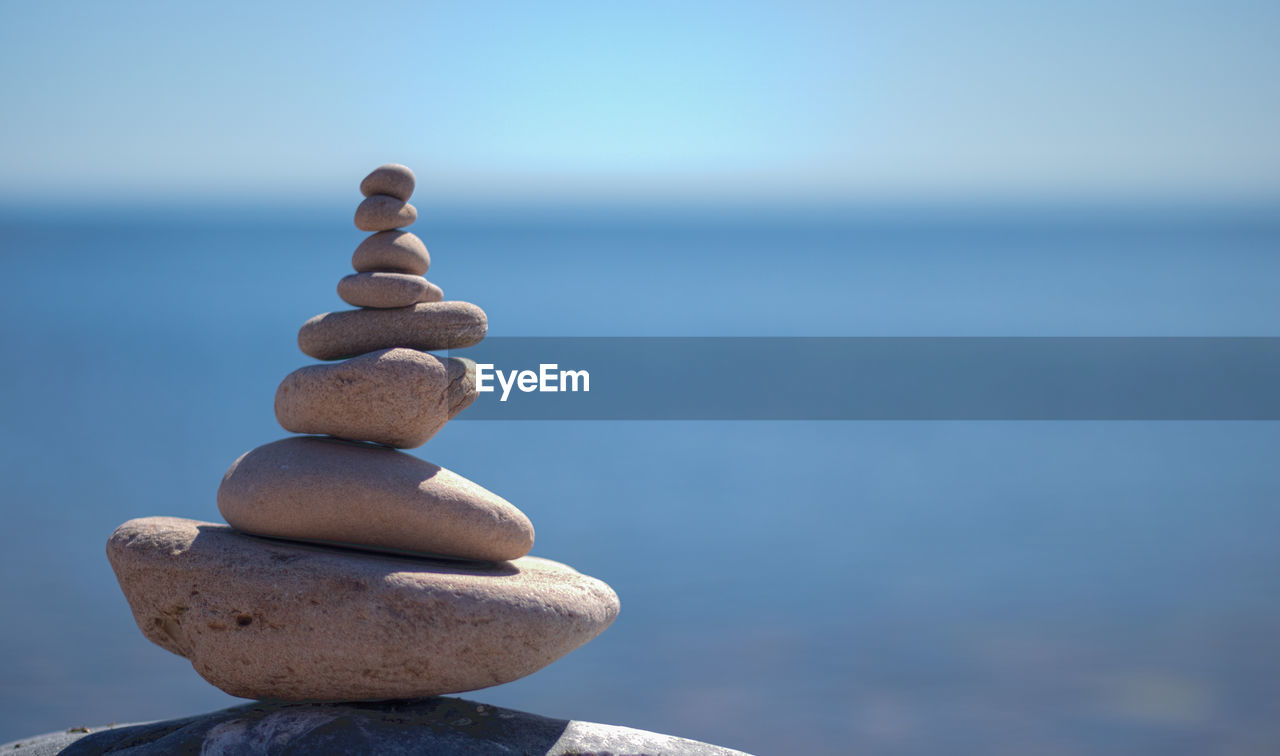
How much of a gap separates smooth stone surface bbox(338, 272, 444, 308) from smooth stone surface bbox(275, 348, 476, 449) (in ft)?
0.93

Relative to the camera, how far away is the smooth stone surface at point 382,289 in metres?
5.18

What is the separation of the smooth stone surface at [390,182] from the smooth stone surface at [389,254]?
0.72 ft

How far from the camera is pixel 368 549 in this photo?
16.9ft

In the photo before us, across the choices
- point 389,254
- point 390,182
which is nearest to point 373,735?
point 389,254

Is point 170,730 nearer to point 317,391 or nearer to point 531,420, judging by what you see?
point 317,391

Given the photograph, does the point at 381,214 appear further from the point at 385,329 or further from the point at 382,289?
the point at 385,329

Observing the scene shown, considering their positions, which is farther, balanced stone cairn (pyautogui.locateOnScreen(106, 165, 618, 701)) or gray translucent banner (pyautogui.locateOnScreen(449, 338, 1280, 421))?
gray translucent banner (pyautogui.locateOnScreen(449, 338, 1280, 421))

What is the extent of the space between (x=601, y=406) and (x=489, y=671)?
1364cm

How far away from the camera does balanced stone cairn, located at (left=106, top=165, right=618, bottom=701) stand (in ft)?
15.3

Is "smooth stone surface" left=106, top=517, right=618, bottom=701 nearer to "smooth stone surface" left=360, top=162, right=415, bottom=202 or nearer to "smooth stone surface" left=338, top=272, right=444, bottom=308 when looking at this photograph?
"smooth stone surface" left=338, top=272, right=444, bottom=308

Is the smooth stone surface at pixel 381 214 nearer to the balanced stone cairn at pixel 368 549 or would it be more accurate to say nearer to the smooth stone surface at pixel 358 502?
the balanced stone cairn at pixel 368 549

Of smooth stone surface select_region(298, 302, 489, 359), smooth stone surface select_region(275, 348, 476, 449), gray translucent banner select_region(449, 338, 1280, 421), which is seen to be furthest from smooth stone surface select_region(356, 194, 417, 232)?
gray translucent banner select_region(449, 338, 1280, 421)

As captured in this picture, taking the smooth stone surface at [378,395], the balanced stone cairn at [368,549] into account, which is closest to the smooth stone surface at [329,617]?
the balanced stone cairn at [368,549]

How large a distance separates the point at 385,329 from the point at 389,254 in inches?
15.2
